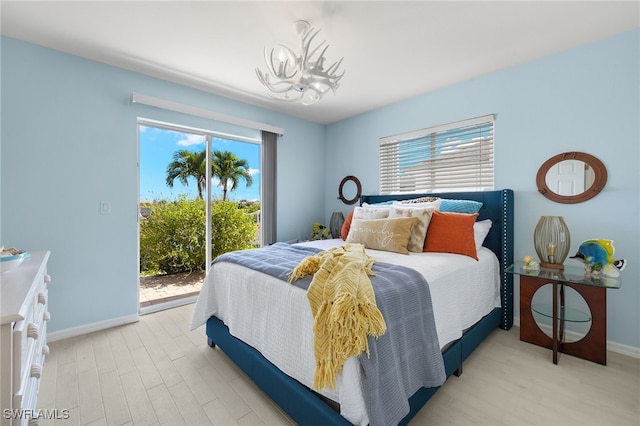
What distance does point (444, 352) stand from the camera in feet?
5.49

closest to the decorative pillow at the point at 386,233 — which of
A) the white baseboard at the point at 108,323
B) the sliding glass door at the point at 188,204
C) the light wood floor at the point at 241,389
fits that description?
the light wood floor at the point at 241,389

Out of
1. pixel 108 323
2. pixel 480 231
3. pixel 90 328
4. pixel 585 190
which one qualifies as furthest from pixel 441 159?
pixel 90 328

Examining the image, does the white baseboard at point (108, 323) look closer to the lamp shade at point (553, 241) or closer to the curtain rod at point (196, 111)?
the curtain rod at point (196, 111)

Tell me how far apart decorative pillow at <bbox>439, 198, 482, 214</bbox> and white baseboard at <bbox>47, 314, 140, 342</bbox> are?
10.8ft

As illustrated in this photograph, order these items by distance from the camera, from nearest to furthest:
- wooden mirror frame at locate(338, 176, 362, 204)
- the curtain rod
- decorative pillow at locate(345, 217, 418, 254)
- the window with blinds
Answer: decorative pillow at locate(345, 217, 418, 254) → the curtain rod → the window with blinds → wooden mirror frame at locate(338, 176, 362, 204)

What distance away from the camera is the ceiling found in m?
1.88

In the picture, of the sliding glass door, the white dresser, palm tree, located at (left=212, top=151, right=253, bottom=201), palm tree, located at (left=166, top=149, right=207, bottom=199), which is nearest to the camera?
the white dresser

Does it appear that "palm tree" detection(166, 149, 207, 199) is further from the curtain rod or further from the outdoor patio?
the outdoor patio

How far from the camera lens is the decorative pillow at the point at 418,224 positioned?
2381 millimetres

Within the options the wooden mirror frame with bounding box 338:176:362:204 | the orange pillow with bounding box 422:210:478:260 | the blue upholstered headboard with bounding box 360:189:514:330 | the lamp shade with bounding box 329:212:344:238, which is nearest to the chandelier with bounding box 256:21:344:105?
the orange pillow with bounding box 422:210:478:260

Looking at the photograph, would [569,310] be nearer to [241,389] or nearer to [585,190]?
[585,190]

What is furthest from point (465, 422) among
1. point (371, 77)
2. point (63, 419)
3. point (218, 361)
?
point (371, 77)

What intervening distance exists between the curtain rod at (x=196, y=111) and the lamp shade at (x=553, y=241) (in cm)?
314

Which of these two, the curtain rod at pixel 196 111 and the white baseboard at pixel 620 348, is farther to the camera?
the curtain rod at pixel 196 111
